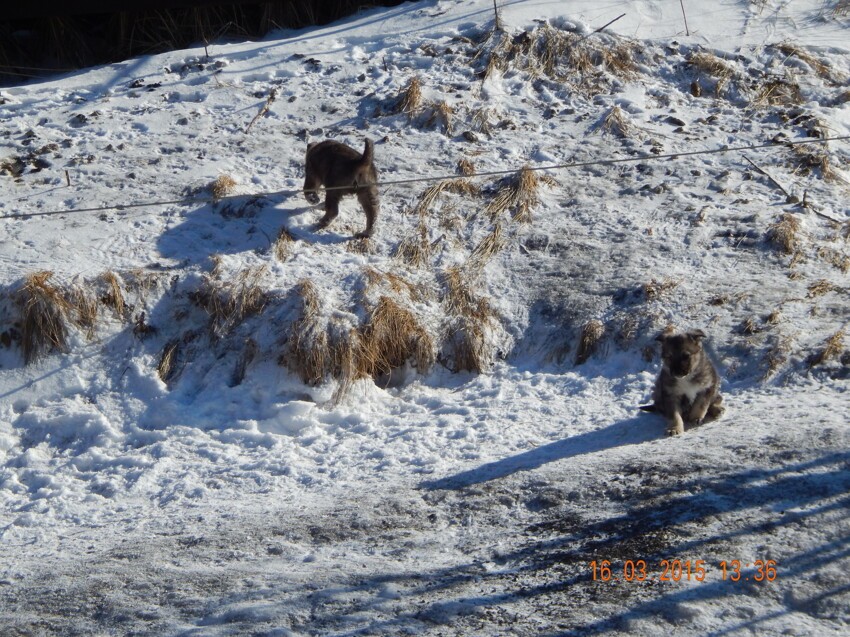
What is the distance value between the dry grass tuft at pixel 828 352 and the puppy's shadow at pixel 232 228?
4.62 meters

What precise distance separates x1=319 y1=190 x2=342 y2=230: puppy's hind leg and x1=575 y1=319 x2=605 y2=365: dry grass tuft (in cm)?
296

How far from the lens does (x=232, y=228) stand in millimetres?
9859

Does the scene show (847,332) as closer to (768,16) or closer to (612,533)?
(612,533)

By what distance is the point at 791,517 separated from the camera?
5762 mm

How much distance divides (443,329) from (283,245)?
196 cm

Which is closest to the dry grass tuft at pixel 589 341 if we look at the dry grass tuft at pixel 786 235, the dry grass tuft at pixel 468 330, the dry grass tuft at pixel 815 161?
the dry grass tuft at pixel 468 330

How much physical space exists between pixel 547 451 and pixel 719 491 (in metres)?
1.42

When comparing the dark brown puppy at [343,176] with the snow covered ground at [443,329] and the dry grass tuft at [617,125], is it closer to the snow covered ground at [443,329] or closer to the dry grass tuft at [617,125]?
the snow covered ground at [443,329]

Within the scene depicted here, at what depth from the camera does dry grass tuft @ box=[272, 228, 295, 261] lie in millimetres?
9438

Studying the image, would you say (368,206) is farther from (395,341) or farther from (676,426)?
(676,426)

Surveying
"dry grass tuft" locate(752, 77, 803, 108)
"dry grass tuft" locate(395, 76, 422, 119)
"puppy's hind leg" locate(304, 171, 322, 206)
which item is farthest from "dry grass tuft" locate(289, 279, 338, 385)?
"dry grass tuft" locate(752, 77, 803, 108)

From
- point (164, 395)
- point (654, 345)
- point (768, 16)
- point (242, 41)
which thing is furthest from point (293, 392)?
point (768, 16)

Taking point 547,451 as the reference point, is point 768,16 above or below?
above
